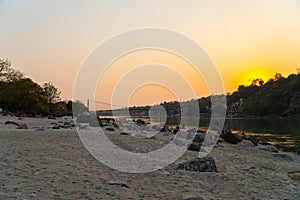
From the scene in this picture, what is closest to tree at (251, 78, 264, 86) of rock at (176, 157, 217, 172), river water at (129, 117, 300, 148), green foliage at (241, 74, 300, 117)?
green foliage at (241, 74, 300, 117)

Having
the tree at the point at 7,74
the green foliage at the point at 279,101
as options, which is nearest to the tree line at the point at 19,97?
the tree at the point at 7,74

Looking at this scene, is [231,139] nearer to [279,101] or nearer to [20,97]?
[20,97]

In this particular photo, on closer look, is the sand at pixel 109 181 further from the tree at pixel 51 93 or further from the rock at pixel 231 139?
the tree at pixel 51 93

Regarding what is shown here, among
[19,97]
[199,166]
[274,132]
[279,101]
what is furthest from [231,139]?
[279,101]

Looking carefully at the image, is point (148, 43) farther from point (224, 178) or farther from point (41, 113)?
point (41, 113)

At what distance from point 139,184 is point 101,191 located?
1.16 meters

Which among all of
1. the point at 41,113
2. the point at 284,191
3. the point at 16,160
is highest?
the point at 41,113

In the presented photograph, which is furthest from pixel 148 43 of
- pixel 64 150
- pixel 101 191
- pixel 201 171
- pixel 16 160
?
pixel 101 191

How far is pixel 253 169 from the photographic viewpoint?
10523 millimetres

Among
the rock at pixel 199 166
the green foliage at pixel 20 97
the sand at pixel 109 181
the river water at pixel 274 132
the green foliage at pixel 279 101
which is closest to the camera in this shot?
the sand at pixel 109 181

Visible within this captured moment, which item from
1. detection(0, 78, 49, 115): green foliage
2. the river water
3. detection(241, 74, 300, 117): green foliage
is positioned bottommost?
the river water

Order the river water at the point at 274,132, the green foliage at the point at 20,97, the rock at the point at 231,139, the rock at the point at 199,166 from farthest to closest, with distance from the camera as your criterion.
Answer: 1. the green foliage at the point at 20,97
2. the river water at the point at 274,132
3. the rock at the point at 231,139
4. the rock at the point at 199,166

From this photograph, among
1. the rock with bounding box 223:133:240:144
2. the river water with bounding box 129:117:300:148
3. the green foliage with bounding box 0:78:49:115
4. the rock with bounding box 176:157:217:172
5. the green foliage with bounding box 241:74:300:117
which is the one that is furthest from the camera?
the green foliage with bounding box 241:74:300:117

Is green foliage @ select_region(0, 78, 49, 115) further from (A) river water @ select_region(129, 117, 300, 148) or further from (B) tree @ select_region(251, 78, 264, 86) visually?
(B) tree @ select_region(251, 78, 264, 86)
